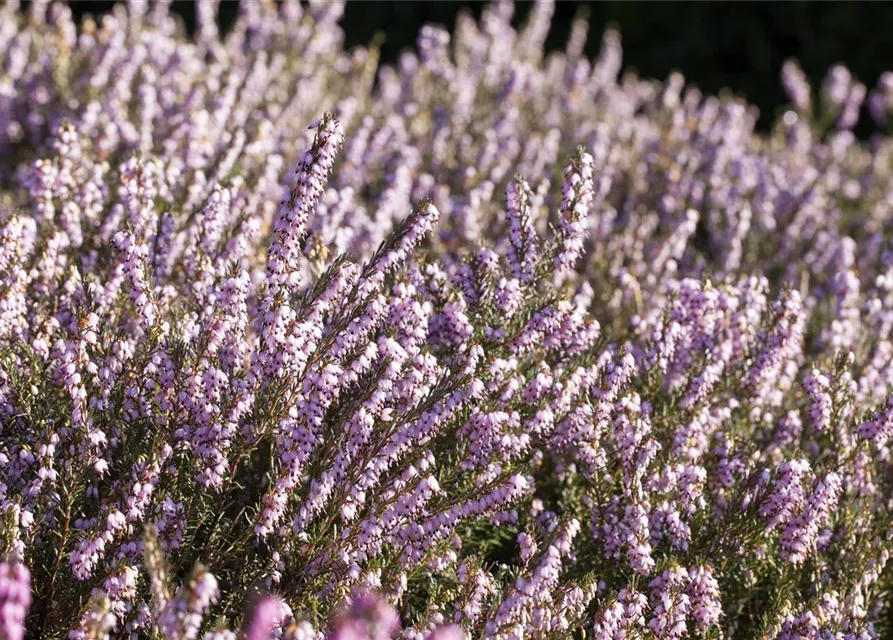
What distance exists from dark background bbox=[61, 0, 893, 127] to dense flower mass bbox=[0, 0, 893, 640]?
25.0ft

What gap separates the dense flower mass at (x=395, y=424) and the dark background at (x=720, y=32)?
761 centimetres

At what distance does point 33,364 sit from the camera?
3.66 metres

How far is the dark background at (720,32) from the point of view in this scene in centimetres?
1302

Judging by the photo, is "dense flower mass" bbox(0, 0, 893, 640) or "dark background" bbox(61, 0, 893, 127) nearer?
"dense flower mass" bbox(0, 0, 893, 640)

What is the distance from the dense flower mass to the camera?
3.34 meters

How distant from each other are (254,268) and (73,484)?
1.79m

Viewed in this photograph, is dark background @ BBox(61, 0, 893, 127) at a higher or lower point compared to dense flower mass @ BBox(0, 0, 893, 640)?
higher

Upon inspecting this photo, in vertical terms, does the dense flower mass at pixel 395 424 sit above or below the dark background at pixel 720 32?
below

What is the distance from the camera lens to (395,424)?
3.44 m

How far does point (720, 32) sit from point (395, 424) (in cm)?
1125

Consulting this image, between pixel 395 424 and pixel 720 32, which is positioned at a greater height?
pixel 720 32

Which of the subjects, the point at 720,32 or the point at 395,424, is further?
the point at 720,32

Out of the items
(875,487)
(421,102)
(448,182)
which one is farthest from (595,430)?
(421,102)

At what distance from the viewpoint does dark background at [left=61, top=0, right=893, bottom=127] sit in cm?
1302
